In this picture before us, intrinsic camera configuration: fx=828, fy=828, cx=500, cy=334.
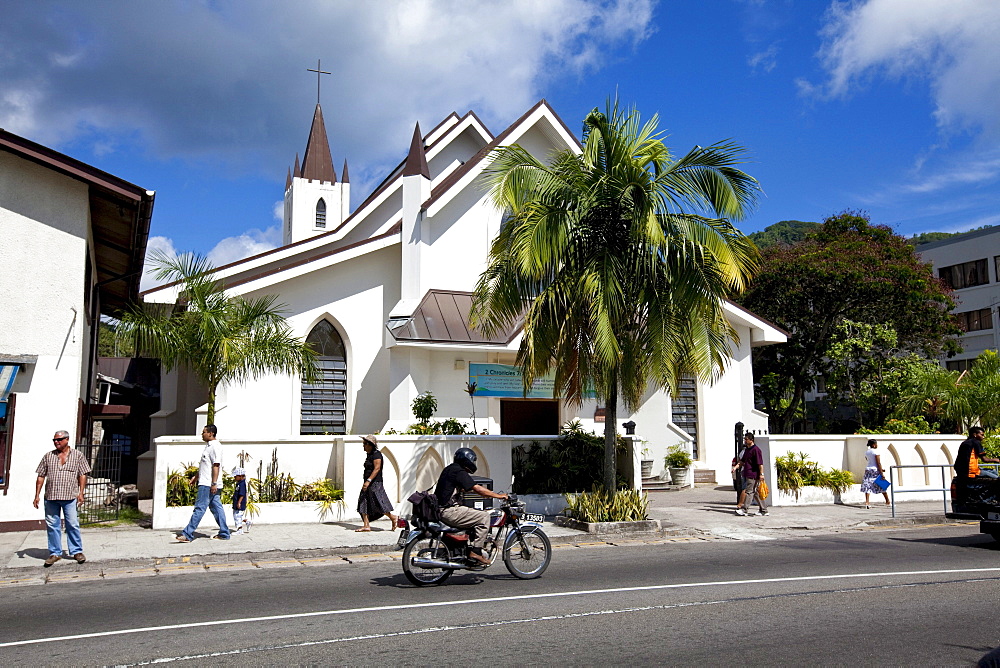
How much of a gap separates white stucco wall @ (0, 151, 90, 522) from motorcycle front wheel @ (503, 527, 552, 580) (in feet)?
28.6

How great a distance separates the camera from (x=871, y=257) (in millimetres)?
30141

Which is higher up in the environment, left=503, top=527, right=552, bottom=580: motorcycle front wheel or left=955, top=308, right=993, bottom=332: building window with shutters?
left=955, top=308, right=993, bottom=332: building window with shutters

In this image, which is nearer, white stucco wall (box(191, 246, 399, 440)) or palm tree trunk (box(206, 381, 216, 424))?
palm tree trunk (box(206, 381, 216, 424))

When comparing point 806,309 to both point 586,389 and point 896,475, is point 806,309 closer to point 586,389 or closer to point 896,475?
point 896,475

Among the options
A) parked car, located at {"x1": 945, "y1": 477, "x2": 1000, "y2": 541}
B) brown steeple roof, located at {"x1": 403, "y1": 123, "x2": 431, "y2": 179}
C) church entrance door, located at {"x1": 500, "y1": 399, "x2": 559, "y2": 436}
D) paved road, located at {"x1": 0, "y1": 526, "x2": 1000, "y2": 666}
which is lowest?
paved road, located at {"x1": 0, "y1": 526, "x2": 1000, "y2": 666}

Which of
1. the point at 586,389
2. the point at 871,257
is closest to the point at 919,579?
the point at 586,389

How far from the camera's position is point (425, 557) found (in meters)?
9.16

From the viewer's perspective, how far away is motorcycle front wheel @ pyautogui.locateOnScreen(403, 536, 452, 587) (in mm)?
9141

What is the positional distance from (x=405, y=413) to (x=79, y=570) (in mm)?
9806

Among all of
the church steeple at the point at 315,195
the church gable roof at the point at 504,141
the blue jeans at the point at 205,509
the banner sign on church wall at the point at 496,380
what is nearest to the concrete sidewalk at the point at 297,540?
the blue jeans at the point at 205,509

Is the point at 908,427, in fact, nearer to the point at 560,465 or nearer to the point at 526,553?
the point at 560,465

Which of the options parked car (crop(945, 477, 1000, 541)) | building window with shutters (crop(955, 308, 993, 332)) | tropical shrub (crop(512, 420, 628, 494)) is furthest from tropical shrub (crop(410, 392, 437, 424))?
building window with shutters (crop(955, 308, 993, 332))

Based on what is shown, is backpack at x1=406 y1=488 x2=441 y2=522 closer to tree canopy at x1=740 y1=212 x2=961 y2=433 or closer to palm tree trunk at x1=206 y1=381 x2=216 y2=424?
palm tree trunk at x1=206 y1=381 x2=216 y2=424

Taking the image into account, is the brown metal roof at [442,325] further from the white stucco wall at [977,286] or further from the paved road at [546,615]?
the white stucco wall at [977,286]
